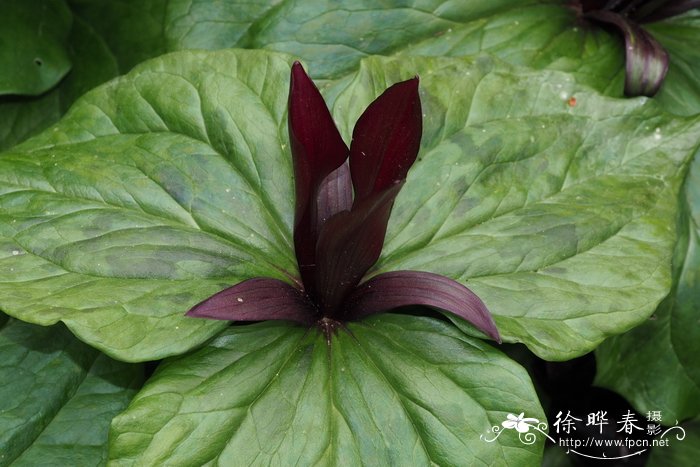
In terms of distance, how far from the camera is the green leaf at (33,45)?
1.44 m

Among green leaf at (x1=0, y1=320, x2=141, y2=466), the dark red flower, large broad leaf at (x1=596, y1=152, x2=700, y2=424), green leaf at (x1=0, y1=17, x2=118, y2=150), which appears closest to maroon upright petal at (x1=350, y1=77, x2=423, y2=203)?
the dark red flower

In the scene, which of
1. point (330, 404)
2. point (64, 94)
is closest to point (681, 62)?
point (330, 404)

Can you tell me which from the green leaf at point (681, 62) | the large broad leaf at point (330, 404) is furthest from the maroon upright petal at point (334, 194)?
the green leaf at point (681, 62)

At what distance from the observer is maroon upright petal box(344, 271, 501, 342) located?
0.86 metres

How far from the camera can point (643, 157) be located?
1.09 m

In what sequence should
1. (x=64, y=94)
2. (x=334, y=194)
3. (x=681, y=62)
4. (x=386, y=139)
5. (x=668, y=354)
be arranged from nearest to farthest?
1. (x=386, y=139)
2. (x=334, y=194)
3. (x=668, y=354)
4. (x=681, y=62)
5. (x=64, y=94)

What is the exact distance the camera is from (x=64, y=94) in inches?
61.2

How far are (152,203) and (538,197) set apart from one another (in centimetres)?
52

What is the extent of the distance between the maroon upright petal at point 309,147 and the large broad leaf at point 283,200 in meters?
0.07

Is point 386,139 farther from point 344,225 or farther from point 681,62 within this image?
point 681,62

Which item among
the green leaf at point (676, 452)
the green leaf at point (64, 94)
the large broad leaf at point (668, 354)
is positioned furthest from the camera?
the green leaf at point (64, 94)

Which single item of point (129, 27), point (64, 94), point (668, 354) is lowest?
point (668, 354)

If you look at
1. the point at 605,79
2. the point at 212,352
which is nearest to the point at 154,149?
the point at 212,352

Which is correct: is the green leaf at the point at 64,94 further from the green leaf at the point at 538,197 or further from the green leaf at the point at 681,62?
the green leaf at the point at 681,62
